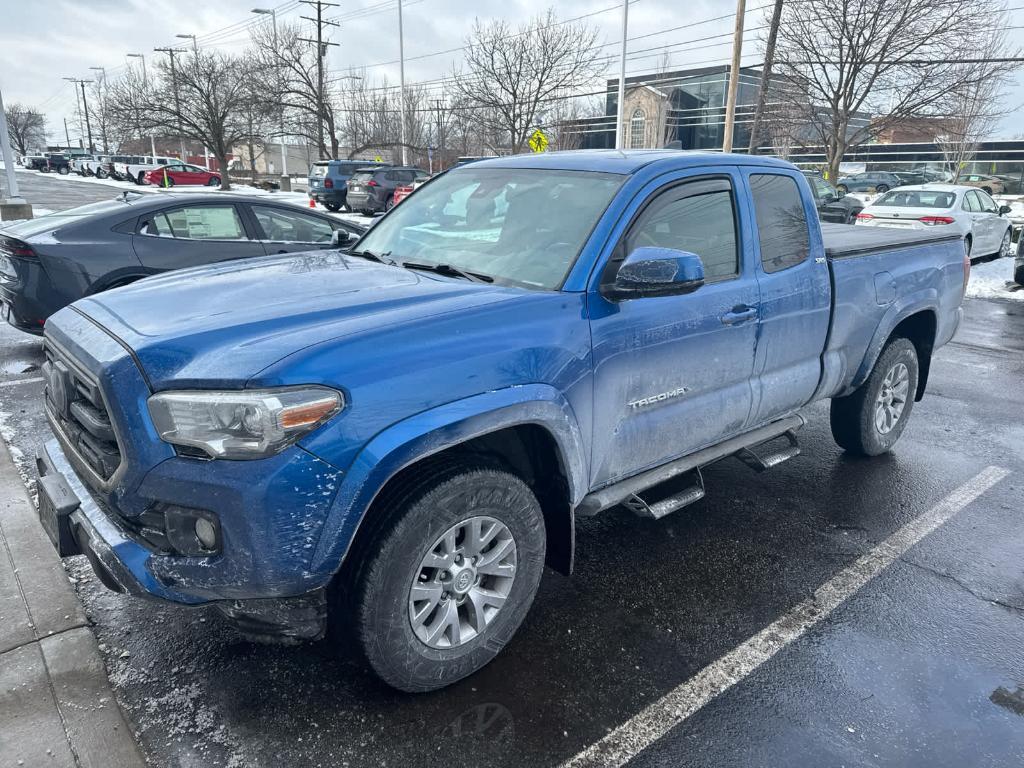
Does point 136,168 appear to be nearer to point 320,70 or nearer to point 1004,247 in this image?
point 320,70

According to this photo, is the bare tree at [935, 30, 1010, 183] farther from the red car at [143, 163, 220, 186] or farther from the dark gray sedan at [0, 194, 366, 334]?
the red car at [143, 163, 220, 186]

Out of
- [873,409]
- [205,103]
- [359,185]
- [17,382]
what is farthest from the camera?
[205,103]

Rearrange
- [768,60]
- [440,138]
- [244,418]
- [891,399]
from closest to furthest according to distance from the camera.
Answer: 1. [244,418]
2. [891,399]
3. [768,60]
4. [440,138]

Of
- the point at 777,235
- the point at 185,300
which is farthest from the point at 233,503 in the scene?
the point at 777,235

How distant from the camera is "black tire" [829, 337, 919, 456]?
477cm

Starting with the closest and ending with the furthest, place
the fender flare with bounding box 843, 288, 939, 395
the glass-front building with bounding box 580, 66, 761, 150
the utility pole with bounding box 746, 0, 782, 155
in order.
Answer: the fender flare with bounding box 843, 288, 939, 395
the utility pole with bounding box 746, 0, 782, 155
the glass-front building with bounding box 580, 66, 761, 150

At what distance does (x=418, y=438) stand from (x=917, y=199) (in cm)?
1499

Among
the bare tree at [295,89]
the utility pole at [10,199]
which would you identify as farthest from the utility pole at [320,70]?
the utility pole at [10,199]

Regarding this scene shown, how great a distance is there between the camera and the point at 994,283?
Answer: 13102 mm

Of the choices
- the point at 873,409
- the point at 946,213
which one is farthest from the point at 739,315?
the point at 946,213

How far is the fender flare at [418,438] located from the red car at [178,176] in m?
43.2

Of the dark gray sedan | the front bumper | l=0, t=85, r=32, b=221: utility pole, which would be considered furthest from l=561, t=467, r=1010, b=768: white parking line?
l=0, t=85, r=32, b=221: utility pole

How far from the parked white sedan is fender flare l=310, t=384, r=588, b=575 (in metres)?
12.1

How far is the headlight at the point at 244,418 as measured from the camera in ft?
6.86
